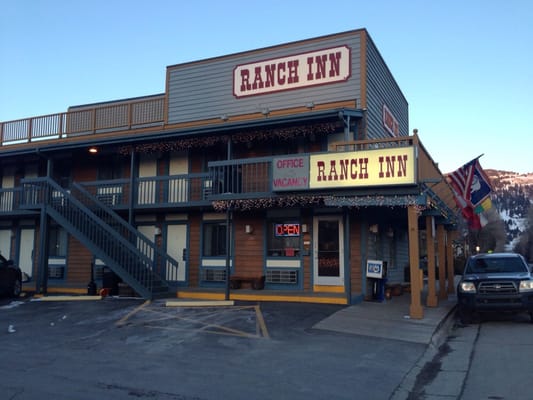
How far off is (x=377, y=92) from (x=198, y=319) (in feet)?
33.1

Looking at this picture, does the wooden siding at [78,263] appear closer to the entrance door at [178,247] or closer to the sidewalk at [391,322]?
the entrance door at [178,247]

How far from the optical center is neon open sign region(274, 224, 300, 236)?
15.6 m

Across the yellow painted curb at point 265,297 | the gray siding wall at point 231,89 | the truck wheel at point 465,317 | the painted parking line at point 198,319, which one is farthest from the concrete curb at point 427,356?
the gray siding wall at point 231,89

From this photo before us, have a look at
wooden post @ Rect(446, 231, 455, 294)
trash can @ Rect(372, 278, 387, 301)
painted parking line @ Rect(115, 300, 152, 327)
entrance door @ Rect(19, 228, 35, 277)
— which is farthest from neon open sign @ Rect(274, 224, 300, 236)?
entrance door @ Rect(19, 228, 35, 277)

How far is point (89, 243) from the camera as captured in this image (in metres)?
15.5

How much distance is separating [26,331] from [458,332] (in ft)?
31.5

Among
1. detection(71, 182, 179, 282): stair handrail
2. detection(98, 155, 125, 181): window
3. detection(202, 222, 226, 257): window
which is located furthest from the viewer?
detection(98, 155, 125, 181): window

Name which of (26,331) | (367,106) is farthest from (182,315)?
(367,106)

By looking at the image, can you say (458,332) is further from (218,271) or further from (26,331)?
(26,331)

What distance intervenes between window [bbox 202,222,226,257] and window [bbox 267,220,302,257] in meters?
1.71

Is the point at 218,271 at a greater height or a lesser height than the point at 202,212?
lesser

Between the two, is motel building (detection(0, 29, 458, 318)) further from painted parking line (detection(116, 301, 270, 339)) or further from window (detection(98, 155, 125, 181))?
painted parking line (detection(116, 301, 270, 339))

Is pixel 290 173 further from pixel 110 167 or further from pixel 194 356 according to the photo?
pixel 110 167

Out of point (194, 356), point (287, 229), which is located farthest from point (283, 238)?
point (194, 356)
